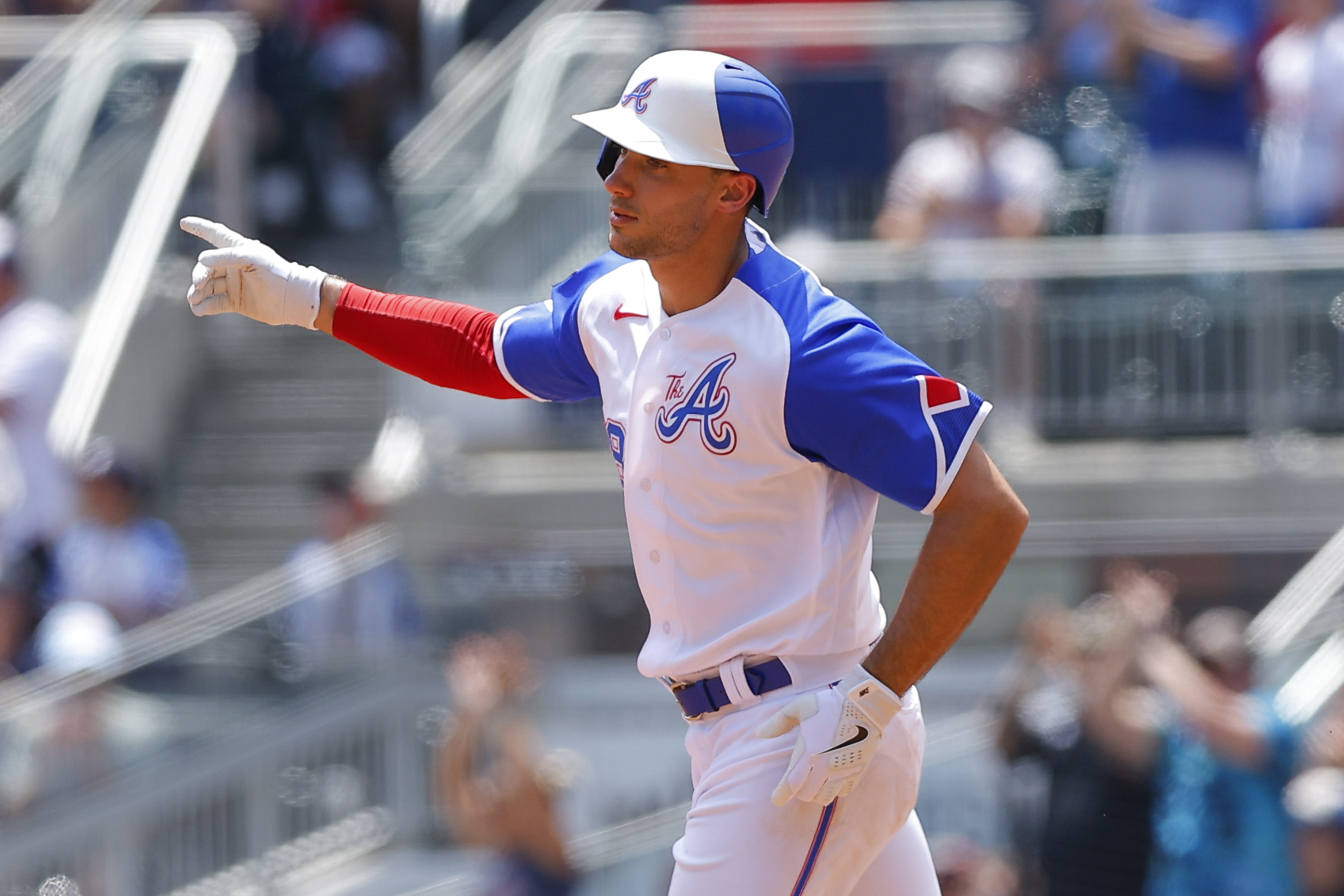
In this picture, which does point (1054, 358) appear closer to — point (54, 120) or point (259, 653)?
point (259, 653)

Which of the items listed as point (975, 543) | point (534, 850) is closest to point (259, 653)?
point (534, 850)

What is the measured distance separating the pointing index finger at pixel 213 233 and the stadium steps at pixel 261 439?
5.19 metres

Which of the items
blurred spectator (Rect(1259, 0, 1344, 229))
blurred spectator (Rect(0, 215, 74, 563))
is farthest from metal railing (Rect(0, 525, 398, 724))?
blurred spectator (Rect(1259, 0, 1344, 229))

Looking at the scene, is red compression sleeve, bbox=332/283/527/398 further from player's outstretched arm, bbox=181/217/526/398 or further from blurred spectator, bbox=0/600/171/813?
blurred spectator, bbox=0/600/171/813

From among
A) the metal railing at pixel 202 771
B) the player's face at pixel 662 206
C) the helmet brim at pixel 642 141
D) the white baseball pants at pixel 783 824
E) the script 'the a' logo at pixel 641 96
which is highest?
the script 'the a' logo at pixel 641 96

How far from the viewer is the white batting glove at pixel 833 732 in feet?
10.5

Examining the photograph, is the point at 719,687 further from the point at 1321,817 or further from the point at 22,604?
the point at 22,604

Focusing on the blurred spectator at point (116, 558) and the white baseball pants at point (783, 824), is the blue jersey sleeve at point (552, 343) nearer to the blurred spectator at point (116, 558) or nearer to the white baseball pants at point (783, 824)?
the white baseball pants at point (783, 824)

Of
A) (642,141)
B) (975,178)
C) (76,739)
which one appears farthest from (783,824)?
(975,178)

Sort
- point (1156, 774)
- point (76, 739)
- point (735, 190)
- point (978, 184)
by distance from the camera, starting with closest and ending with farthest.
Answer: point (735, 190)
point (1156, 774)
point (76, 739)
point (978, 184)

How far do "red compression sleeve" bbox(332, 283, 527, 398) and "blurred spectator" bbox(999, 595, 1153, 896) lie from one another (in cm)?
299

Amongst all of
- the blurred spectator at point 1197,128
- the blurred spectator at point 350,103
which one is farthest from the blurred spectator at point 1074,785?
the blurred spectator at point 350,103

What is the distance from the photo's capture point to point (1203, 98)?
795 centimetres

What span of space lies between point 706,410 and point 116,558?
188 inches
